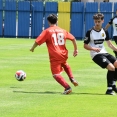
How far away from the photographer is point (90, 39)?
1495 centimetres

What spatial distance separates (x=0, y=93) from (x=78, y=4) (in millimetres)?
32354

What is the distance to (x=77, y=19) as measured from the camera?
46.2 m

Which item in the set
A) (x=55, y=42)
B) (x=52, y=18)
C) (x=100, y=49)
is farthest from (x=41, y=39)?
(x=100, y=49)

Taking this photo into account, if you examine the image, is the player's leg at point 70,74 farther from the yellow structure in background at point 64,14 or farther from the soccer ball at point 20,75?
the yellow structure in background at point 64,14

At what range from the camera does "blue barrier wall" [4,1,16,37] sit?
46.9m

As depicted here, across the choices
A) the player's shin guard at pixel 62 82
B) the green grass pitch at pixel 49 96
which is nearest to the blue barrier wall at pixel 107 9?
the green grass pitch at pixel 49 96

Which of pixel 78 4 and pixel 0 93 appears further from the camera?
pixel 78 4

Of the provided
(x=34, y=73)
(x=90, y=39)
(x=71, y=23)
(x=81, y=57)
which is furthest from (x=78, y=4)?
(x=90, y=39)

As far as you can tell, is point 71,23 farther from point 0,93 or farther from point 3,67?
point 0,93

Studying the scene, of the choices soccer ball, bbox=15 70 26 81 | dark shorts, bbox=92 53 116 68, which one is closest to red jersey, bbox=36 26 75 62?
dark shorts, bbox=92 53 116 68

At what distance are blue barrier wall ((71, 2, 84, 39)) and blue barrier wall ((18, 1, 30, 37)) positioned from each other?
3.43 m

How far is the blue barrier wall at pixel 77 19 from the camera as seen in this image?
4578 cm

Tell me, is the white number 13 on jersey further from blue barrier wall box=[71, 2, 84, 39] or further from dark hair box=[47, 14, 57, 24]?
blue barrier wall box=[71, 2, 84, 39]

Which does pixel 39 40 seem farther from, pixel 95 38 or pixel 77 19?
pixel 77 19
